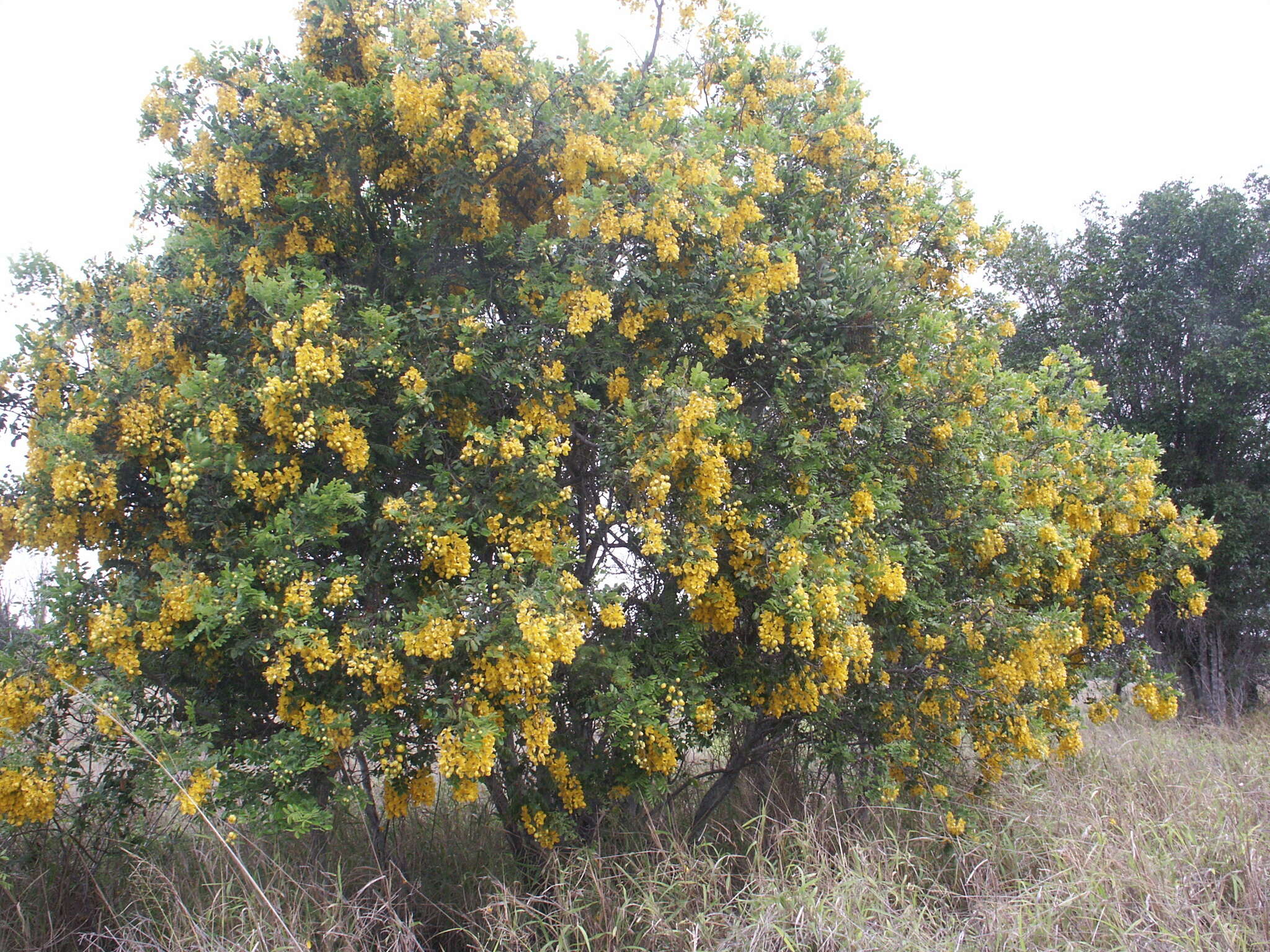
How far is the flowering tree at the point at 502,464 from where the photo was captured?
3105 mm

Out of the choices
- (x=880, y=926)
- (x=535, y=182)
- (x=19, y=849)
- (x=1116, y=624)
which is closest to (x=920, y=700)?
(x=880, y=926)

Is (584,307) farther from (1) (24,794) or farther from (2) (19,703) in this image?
(1) (24,794)

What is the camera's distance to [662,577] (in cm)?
400

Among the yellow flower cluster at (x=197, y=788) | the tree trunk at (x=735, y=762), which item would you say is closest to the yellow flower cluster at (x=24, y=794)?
the yellow flower cluster at (x=197, y=788)

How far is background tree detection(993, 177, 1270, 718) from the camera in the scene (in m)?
9.04

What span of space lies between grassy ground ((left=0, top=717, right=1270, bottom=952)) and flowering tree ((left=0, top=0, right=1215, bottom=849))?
1.08ft

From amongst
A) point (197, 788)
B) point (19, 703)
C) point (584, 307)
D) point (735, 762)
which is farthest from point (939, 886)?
point (19, 703)

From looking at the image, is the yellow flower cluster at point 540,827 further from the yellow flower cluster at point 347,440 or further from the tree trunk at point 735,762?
the yellow flower cluster at point 347,440

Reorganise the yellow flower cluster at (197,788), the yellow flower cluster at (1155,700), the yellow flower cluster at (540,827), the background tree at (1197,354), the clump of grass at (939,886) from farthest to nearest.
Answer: the background tree at (1197,354) < the yellow flower cluster at (1155,700) < the yellow flower cluster at (540,827) < the clump of grass at (939,886) < the yellow flower cluster at (197,788)

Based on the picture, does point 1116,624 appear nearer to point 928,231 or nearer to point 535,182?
point 928,231

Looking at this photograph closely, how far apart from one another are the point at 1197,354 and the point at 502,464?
8.99 metres

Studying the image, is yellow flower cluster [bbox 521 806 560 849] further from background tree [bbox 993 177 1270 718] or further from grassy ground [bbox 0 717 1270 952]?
background tree [bbox 993 177 1270 718]

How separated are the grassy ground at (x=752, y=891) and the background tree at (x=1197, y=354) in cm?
578

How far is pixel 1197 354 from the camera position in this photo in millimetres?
9211
